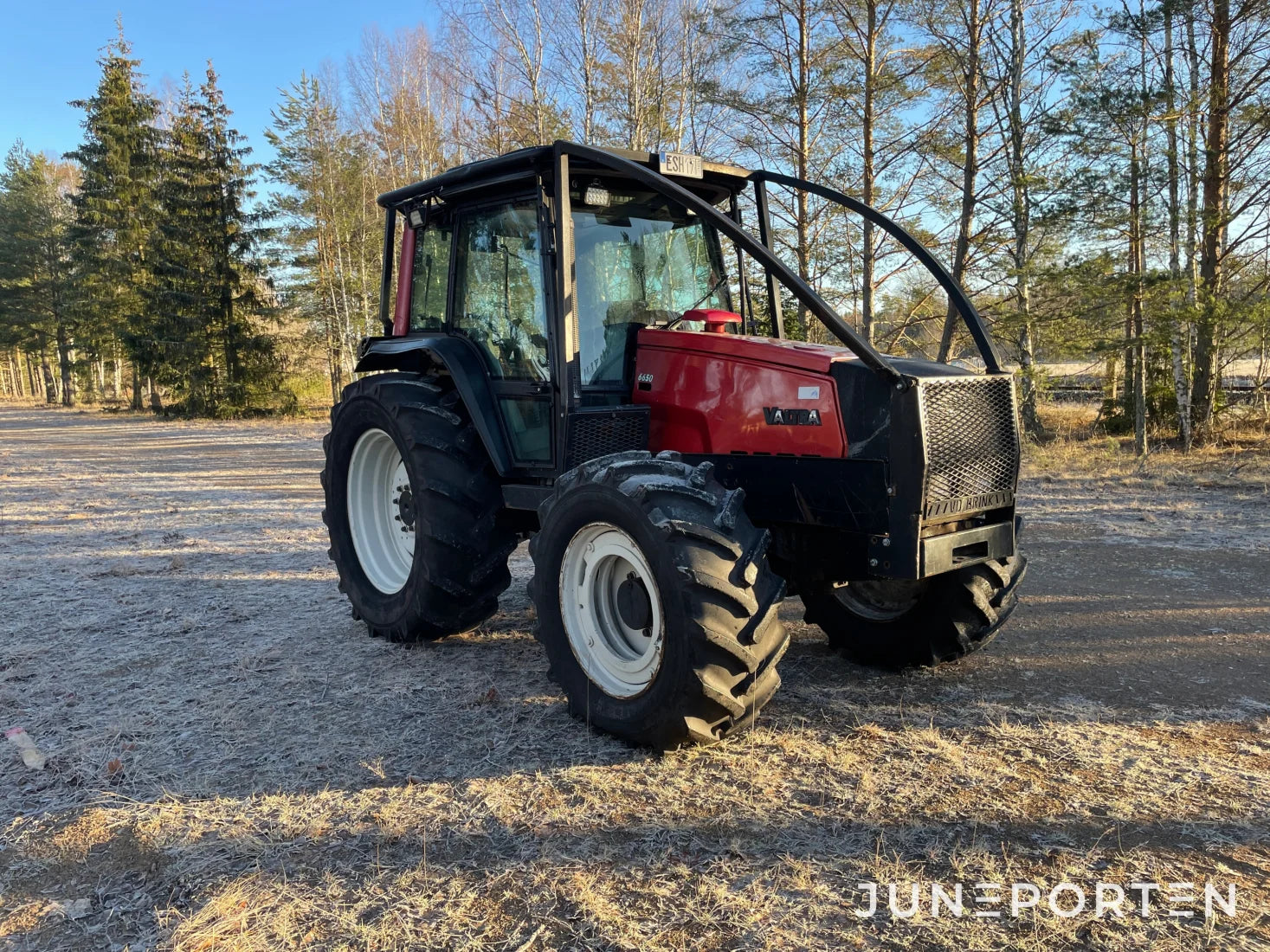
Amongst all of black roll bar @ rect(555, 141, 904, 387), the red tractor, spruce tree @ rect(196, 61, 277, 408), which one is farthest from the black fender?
spruce tree @ rect(196, 61, 277, 408)

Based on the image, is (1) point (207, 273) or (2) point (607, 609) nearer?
(2) point (607, 609)

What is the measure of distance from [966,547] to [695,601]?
136 cm

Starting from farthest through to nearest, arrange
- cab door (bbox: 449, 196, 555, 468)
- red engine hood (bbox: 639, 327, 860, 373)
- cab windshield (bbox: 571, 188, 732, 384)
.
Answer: cab door (bbox: 449, 196, 555, 468) < cab windshield (bbox: 571, 188, 732, 384) < red engine hood (bbox: 639, 327, 860, 373)

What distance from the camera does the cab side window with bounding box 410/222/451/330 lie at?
197 inches

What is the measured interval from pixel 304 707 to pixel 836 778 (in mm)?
2401

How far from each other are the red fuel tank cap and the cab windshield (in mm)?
77

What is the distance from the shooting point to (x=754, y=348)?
3703 millimetres

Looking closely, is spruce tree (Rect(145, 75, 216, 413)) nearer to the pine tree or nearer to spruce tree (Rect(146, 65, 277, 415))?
spruce tree (Rect(146, 65, 277, 415))

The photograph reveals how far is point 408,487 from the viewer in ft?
16.7

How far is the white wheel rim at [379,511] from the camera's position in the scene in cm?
523

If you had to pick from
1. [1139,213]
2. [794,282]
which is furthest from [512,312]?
[1139,213]

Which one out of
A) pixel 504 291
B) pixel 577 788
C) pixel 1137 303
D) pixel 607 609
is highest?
pixel 1137 303

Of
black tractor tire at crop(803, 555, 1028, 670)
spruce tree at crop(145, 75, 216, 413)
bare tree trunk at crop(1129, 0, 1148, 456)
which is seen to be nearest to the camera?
black tractor tire at crop(803, 555, 1028, 670)

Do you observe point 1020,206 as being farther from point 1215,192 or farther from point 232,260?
point 232,260
